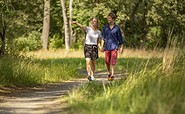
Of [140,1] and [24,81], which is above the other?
[140,1]

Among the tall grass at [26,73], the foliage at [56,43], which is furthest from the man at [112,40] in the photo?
the foliage at [56,43]

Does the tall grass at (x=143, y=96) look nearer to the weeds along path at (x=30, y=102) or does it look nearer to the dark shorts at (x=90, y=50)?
the weeds along path at (x=30, y=102)

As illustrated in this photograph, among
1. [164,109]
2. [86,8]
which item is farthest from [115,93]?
[86,8]

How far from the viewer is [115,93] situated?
31.9 ft

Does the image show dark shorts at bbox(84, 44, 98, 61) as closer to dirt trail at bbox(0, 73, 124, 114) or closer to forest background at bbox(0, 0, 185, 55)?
dirt trail at bbox(0, 73, 124, 114)

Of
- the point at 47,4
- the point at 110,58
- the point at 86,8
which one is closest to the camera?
the point at 110,58

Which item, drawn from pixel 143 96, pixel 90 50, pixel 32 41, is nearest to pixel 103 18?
pixel 32 41

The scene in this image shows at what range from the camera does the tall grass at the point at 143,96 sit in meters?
7.61

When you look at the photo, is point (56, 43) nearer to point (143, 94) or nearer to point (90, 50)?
point (90, 50)

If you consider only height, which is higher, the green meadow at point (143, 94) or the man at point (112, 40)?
the man at point (112, 40)

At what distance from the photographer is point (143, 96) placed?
8.24 meters

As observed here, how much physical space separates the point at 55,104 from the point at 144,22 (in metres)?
46.7

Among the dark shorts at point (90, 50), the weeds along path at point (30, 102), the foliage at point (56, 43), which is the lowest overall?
the foliage at point (56, 43)

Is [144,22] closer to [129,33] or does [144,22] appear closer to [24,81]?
[129,33]
